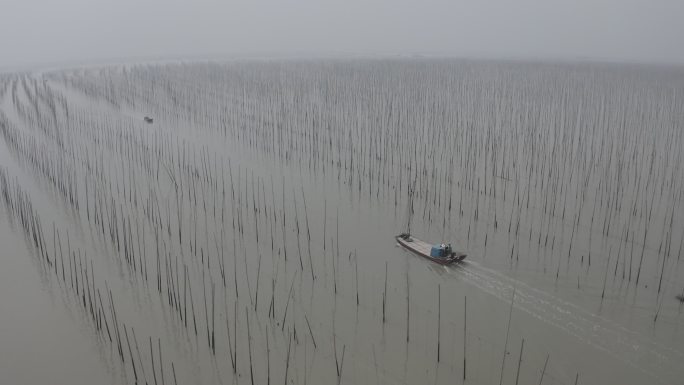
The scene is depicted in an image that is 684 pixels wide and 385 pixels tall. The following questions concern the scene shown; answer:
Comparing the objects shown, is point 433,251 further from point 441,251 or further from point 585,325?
point 585,325

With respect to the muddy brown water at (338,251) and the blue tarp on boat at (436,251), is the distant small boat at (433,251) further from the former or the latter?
the muddy brown water at (338,251)

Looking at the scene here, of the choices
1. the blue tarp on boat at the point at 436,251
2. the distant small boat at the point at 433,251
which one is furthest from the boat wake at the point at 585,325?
the blue tarp on boat at the point at 436,251

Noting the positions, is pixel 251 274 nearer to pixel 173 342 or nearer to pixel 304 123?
pixel 173 342

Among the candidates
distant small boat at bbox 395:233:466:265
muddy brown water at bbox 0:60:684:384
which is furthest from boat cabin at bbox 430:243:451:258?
muddy brown water at bbox 0:60:684:384

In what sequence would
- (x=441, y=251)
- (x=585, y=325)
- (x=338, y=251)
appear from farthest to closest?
(x=338, y=251), (x=441, y=251), (x=585, y=325)

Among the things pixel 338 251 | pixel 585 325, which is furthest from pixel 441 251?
pixel 585 325

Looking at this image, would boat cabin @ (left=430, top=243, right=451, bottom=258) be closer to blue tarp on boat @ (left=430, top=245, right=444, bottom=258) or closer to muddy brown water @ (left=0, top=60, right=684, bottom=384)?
blue tarp on boat @ (left=430, top=245, right=444, bottom=258)

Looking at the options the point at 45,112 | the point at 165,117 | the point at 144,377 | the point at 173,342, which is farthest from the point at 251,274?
the point at 45,112
